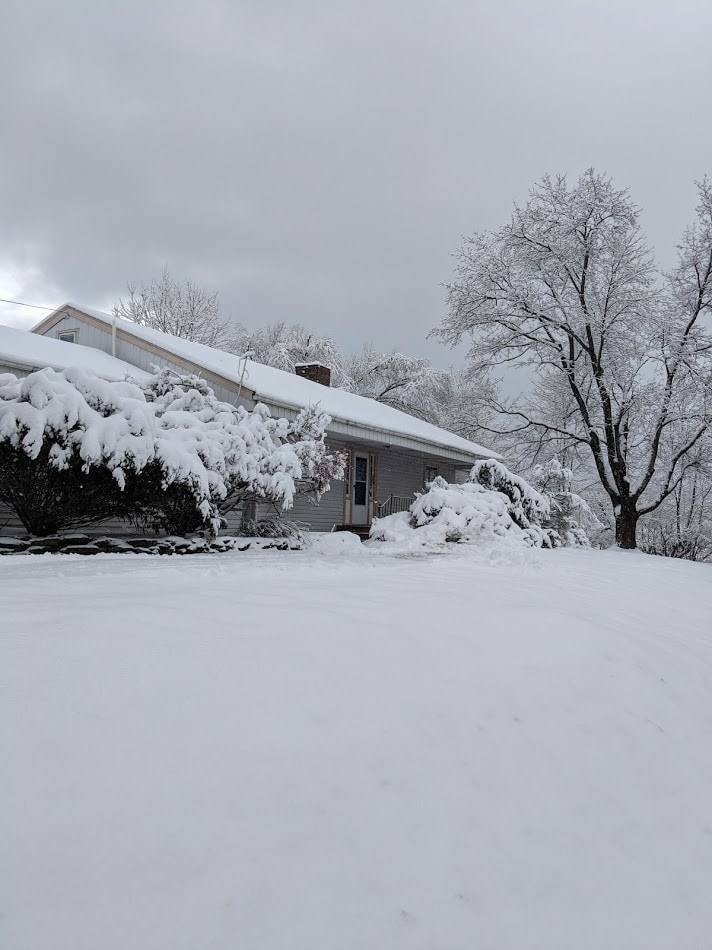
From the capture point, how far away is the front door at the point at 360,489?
1713cm

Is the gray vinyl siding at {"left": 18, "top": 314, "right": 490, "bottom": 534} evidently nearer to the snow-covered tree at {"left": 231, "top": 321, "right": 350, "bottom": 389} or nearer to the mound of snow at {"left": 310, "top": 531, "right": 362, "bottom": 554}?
the mound of snow at {"left": 310, "top": 531, "right": 362, "bottom": 554}

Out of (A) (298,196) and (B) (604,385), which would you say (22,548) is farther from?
(A) (298,196)

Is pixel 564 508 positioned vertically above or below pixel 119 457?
below

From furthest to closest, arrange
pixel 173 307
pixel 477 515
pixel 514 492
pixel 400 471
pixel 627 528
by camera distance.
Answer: pixel 173 307 → pixel 400 471 → pixel 627 528 → pixel 514 492 → pixel 477 515

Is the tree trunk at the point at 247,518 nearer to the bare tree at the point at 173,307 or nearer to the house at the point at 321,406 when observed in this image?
the house at the point at 321,406

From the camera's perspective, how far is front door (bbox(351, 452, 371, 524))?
17.1 m

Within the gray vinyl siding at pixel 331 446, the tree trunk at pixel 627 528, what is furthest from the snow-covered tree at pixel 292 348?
the tree trunk at pixel 627 528

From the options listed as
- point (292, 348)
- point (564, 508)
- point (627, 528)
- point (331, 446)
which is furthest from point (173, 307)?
point (627, 528)

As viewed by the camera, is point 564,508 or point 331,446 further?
point 564,508

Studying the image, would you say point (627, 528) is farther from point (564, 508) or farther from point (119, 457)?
point (119, 457)

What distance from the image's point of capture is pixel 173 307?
30578mm

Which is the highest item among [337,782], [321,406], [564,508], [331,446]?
[321,406]

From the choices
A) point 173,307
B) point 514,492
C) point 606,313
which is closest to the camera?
point 514,492

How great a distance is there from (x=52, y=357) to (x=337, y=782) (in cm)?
1084
